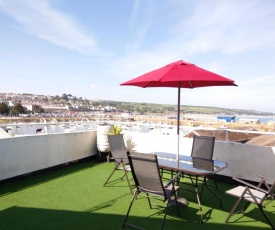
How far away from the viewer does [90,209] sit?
3633 mm

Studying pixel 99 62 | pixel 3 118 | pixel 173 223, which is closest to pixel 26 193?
pixel 173 223

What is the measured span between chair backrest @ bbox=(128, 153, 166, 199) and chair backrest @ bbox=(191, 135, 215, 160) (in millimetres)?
2024

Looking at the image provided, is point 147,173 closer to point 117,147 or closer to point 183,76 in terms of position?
point 183,76

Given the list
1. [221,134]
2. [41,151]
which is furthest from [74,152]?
[221,134]

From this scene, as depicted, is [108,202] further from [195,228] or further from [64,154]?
[64,154]

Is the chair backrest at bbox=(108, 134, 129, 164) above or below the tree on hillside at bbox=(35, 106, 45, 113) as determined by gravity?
below

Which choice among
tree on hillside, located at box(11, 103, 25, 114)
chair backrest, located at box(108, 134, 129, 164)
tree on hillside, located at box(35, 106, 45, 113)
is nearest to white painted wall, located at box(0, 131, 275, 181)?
chair backrest, located at box(108, 134, 129, 164)

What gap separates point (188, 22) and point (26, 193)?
8.80 metres

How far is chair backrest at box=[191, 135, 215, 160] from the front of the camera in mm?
4668

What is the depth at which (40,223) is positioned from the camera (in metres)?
3.17

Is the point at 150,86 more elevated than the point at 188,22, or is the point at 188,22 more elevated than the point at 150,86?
the point at 188,22

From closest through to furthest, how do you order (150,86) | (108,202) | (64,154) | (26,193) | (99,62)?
(108,202) → (26,193) → (150,86) → (64,154) → (99,62)

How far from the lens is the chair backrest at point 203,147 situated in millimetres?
4668

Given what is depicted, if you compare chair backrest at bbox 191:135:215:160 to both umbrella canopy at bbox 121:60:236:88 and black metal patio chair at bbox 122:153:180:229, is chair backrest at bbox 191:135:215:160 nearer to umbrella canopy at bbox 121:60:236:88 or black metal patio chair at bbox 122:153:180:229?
umbrella canopy at bbox 121:60:236:88
